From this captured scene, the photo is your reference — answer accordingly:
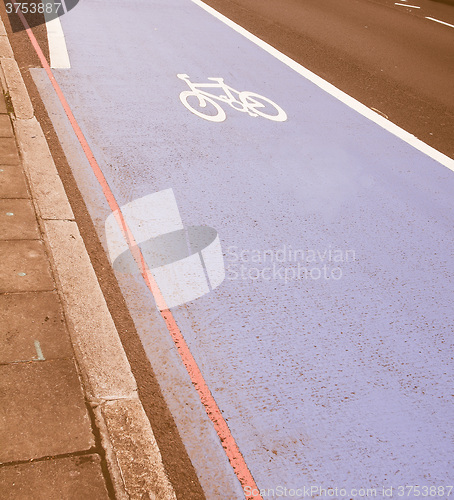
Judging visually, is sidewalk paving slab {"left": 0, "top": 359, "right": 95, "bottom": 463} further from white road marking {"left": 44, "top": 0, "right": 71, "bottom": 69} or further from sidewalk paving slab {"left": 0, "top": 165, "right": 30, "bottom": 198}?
white road marking {"left": 44, "top": 0, "right": 71, "bottom": 69}

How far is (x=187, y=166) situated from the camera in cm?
559

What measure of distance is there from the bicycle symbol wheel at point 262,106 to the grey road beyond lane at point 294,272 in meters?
0.15

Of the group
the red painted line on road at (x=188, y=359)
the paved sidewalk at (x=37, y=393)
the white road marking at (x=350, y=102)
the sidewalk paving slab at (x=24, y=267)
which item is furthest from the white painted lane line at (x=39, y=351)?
the white road marking at (x=350, y=102)

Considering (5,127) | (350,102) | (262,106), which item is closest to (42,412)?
(5,127)

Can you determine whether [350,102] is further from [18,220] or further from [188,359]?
[188,359]

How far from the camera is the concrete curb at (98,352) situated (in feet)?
8.92

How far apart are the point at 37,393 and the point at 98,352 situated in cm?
47

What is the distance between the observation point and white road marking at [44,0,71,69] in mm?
7433

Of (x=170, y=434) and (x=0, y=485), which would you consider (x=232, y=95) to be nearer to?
(x=170, y=434)

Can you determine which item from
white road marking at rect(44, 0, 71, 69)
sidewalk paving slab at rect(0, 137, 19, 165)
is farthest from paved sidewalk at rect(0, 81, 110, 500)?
white road marking at rect(44, 0, 71, 69)

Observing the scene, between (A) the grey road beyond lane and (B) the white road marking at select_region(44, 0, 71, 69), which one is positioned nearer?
(A) the grey road beyond lane

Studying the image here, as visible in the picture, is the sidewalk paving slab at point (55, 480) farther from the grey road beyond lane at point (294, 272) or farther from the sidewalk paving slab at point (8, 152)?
the sidewalk paving slab at point (8, 152)

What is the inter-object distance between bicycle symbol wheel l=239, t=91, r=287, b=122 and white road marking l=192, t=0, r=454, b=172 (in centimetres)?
131

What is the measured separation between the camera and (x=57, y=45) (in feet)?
26.5
